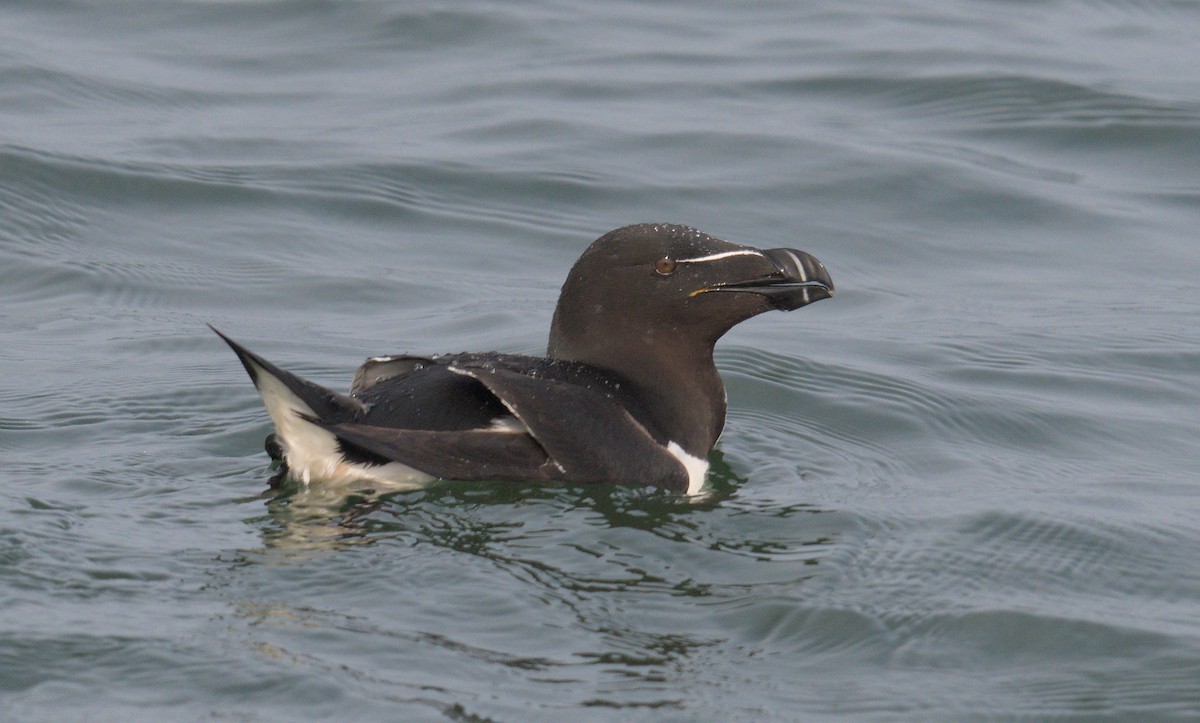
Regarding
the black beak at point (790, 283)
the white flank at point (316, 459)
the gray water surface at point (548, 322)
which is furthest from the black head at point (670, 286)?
the white flank at point (316, 459)

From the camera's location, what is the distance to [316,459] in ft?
18.5

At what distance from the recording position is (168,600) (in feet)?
15.5

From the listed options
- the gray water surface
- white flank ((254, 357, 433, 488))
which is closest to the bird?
white flank ((254, 357, 433, 488))

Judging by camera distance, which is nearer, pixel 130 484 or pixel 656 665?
pixel 656 665

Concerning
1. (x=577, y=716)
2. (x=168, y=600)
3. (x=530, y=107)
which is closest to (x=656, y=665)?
(x=577, y=716)

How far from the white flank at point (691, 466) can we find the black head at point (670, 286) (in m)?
0.39

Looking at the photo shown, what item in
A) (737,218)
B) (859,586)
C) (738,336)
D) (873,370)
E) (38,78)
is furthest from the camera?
(38,78)

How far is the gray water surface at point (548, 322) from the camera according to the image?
4586 millimetres

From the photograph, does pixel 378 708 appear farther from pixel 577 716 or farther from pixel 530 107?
pixel 530 107

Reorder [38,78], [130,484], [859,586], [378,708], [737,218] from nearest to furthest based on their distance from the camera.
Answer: [378,708] → [859,586] → [130,484] → [737,218] → [38,78]

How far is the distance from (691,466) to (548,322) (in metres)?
2.51

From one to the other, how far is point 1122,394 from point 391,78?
6683mm

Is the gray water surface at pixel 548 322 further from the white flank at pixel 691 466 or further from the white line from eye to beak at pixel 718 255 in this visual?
the white line from eye to beak at pixel 718 255

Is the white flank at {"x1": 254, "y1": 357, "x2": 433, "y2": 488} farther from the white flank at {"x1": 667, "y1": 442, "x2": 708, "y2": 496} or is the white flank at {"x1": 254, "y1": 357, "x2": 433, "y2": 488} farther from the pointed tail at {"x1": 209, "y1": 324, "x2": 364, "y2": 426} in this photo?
the white flank at {"x1": 667, "y1": 442, "x2": 708, "y2": 496}
